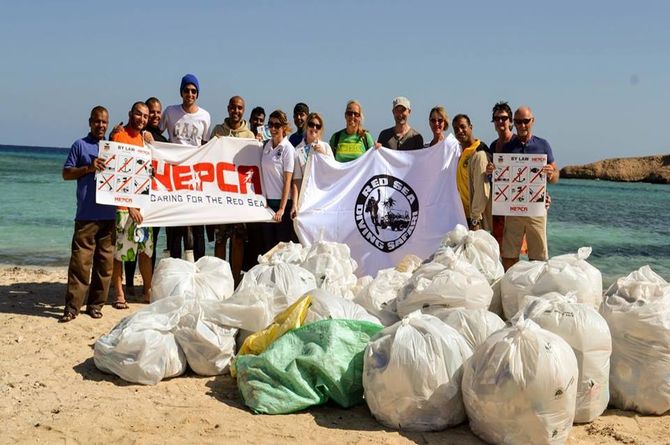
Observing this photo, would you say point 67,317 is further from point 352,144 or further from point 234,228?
point 352,144

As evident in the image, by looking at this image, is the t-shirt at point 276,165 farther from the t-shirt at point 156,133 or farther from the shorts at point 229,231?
the t-shirt at point 156,133

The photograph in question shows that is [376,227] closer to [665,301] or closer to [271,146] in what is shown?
[271,146]

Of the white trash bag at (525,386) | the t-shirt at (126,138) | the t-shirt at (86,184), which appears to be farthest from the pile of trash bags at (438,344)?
the t-shirt at (126,138)

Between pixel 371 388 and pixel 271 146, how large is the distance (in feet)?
12.2

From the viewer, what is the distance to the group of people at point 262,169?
6277 mm

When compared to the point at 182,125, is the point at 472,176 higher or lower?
lower

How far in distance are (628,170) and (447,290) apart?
6193cm

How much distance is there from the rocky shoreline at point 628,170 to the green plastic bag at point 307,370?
5965cm

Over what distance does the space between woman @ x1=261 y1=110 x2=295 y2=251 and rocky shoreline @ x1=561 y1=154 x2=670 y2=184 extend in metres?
57.2

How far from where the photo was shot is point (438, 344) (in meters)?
4.06

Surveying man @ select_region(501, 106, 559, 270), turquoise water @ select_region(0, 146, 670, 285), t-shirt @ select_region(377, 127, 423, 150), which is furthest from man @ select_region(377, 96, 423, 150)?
turquoise water @ select_region(0, 146, 670, 285)

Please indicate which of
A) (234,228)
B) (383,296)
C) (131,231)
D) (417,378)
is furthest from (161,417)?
(234,228)

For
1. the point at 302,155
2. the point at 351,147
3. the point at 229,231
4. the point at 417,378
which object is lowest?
the point at 417,378

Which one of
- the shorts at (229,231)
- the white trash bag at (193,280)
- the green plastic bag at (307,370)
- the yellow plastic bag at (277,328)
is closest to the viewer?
the green plastic bag at (307,370)
